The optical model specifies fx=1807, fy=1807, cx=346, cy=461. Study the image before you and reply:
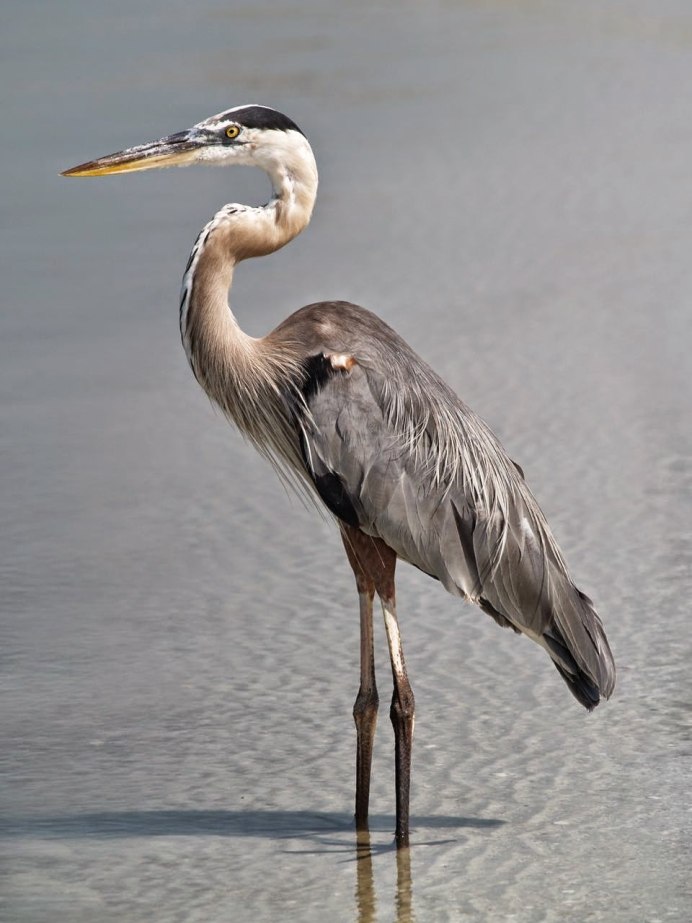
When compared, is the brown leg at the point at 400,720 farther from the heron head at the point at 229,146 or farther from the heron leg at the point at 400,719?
the heron head at the point at 229,146

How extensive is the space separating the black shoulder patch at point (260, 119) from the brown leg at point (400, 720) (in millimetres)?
1521

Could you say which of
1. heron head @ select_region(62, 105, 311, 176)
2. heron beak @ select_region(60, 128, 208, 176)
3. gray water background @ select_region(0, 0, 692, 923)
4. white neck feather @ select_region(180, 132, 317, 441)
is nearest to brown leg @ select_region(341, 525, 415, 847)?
gray water background @ select_region(0, 0, 692, 923)

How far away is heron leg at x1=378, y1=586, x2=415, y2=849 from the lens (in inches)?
211

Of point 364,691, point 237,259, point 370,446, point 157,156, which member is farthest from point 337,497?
point 157,156

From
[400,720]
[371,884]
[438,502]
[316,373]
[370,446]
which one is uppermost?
[316,373]

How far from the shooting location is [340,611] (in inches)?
283

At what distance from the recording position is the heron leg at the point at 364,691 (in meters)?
5.51

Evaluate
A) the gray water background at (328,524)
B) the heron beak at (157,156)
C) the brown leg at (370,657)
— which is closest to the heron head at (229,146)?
the heron beak at (157,156)

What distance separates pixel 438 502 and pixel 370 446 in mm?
283

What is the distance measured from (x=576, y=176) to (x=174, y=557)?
6.92 metres

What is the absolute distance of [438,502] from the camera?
18.2ft

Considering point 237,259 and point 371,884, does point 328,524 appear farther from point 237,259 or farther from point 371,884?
point 371,884

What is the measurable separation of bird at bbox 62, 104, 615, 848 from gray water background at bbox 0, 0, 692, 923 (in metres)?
0.41

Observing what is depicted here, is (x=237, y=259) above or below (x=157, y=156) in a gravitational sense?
below
